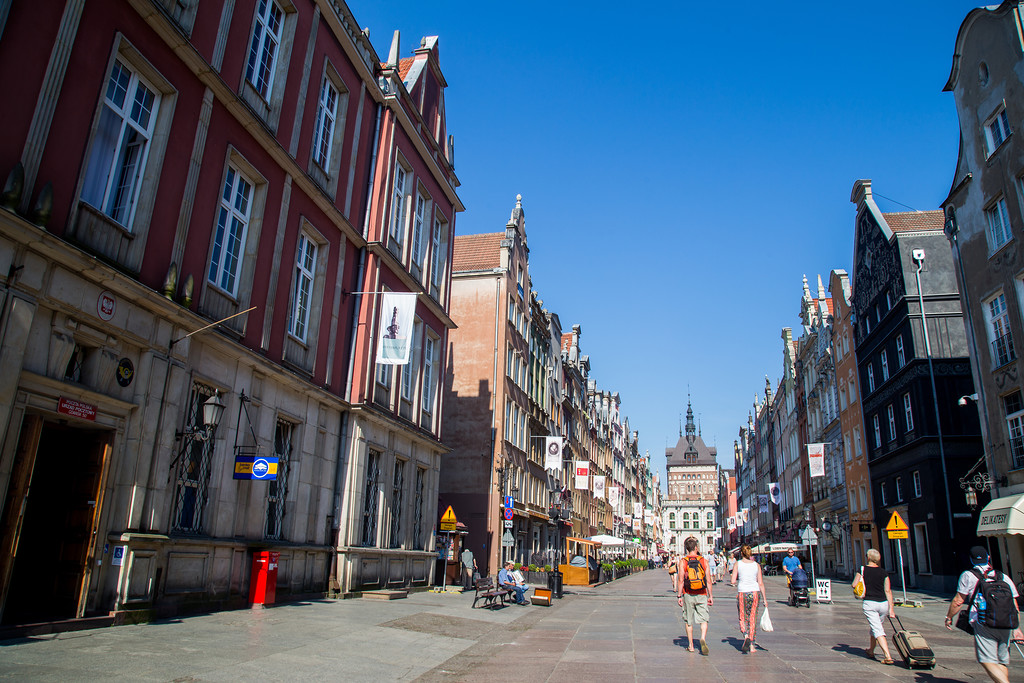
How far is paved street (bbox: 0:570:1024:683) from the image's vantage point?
8078 millimetres

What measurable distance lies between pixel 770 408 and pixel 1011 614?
76818 mm

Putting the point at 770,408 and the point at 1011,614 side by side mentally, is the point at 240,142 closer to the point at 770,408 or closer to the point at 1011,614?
the point at 1011,614

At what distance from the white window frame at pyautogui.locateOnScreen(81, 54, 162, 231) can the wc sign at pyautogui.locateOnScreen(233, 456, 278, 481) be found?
485 centimetres

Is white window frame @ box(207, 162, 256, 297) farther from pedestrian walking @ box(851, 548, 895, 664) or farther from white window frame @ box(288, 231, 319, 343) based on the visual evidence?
pedestrian walking @ box(851, 548, 895, 664)

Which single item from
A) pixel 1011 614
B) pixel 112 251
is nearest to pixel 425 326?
pixel 112 251

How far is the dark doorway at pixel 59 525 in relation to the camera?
10.2 metres

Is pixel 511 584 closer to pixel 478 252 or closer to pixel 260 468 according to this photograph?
pixel 260 468

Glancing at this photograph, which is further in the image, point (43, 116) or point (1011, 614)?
point (43, 116)

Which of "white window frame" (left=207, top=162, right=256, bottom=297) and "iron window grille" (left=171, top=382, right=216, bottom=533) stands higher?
"white window frame" (left=207, top=162, right=256, bottom=297)

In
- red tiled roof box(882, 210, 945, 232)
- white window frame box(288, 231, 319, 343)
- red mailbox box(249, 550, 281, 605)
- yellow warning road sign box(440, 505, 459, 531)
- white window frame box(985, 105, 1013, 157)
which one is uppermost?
red tiled roof box(882, 210, 945, 232)

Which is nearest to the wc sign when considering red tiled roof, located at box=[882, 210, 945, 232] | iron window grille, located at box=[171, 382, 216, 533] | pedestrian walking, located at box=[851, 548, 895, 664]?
iron window grille, located at box=[171, 382, 216, 533]

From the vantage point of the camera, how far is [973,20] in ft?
82.0

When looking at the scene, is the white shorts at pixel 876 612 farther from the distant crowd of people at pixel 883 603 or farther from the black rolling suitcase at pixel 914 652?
the black rolling suitcase at pixel 914 652

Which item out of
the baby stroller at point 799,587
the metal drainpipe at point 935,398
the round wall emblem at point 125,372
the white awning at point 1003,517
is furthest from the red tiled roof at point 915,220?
the round wall emblem at point 125,372
